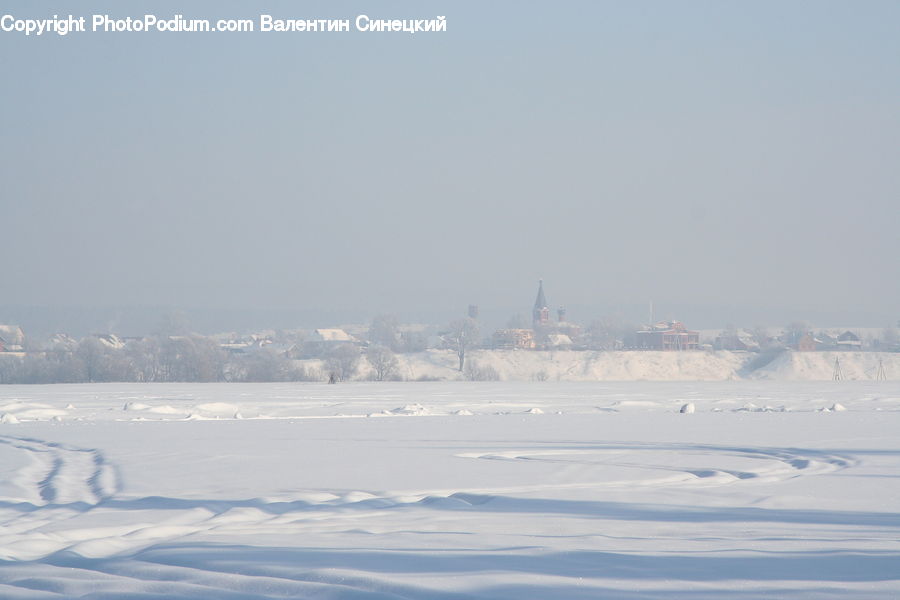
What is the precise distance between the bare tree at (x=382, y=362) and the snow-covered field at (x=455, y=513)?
51030 mm

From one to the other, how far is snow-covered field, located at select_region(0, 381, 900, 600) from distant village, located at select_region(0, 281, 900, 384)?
1082 inches

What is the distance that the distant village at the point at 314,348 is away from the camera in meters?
58.7

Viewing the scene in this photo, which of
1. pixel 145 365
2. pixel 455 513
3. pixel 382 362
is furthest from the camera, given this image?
pixel 382 362

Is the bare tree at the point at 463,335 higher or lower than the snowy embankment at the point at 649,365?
higher

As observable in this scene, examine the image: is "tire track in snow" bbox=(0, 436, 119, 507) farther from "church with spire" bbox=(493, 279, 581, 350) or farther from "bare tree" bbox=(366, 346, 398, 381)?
"church with spire" bbox=(493, 279, 581, 350)

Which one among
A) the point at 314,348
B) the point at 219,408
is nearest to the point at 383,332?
the point at 314,348

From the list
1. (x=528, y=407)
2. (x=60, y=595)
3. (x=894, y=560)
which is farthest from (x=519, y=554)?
(x=528, y=407)

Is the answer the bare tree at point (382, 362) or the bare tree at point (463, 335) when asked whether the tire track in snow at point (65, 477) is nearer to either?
the bare tree at point (382, 362)

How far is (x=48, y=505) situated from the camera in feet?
24.8

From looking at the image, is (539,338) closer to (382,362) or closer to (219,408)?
(382,362)

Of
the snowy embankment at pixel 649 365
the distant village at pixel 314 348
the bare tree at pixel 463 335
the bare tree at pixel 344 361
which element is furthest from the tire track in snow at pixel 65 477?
the bare tree at pixel 463 335

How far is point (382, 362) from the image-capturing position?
66.1 meters

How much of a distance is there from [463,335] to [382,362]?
17.1 m

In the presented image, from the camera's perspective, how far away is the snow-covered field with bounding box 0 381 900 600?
16.1 ft
